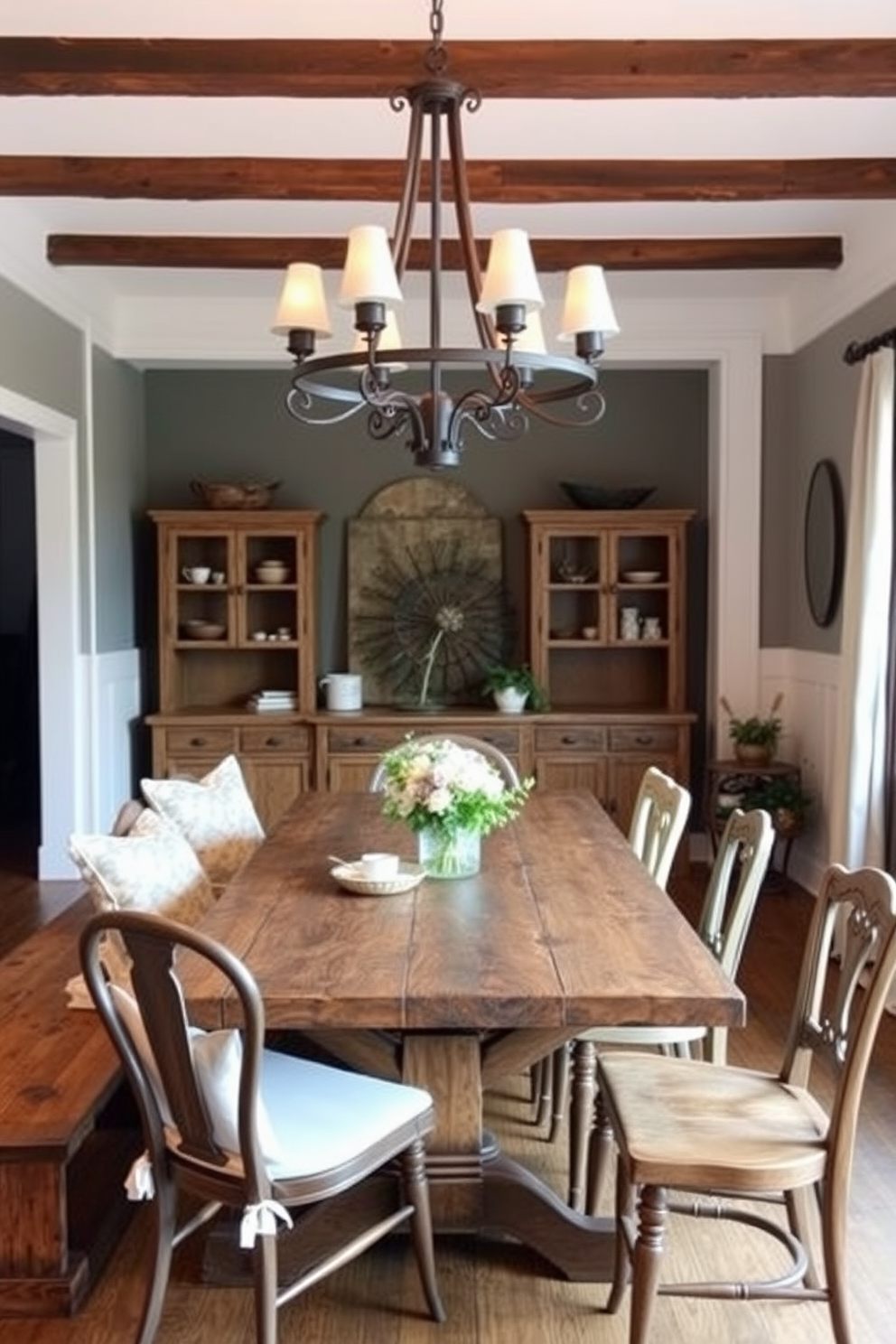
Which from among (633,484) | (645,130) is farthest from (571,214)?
(633,484)

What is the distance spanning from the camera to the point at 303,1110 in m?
2.22

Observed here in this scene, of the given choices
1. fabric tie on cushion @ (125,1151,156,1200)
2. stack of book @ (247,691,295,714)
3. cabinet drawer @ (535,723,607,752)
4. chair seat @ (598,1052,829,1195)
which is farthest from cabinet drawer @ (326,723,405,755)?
fabric tie on cushion @ (125,1151,156,1200)

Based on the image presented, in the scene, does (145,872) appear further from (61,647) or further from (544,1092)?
(61,647)

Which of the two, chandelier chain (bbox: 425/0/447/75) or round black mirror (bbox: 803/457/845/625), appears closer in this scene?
chandelier chain (bbox: 425/0/447/75)

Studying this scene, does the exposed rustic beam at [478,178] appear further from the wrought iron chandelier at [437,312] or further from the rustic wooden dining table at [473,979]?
the rustic wooden dining table at [473,979]

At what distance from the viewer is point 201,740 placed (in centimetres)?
607

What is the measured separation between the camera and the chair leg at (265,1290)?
1993 mm

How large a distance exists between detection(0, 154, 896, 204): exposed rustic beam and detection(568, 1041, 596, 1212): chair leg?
9.76 feet

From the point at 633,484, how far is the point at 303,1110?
194 inches

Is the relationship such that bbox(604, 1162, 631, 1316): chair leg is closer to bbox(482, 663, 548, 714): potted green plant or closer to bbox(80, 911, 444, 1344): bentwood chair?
bbox(80, 911, 444, 1344): bentwood chair

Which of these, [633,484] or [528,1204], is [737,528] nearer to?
[633,484]

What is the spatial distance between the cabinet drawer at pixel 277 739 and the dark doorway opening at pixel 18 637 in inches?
97.1

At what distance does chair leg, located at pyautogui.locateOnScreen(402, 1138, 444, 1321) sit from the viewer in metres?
2.31

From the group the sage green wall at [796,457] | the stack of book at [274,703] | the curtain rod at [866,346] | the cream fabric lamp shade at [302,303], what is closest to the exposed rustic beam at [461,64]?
the cream fabric lamp shade at [302,303]
